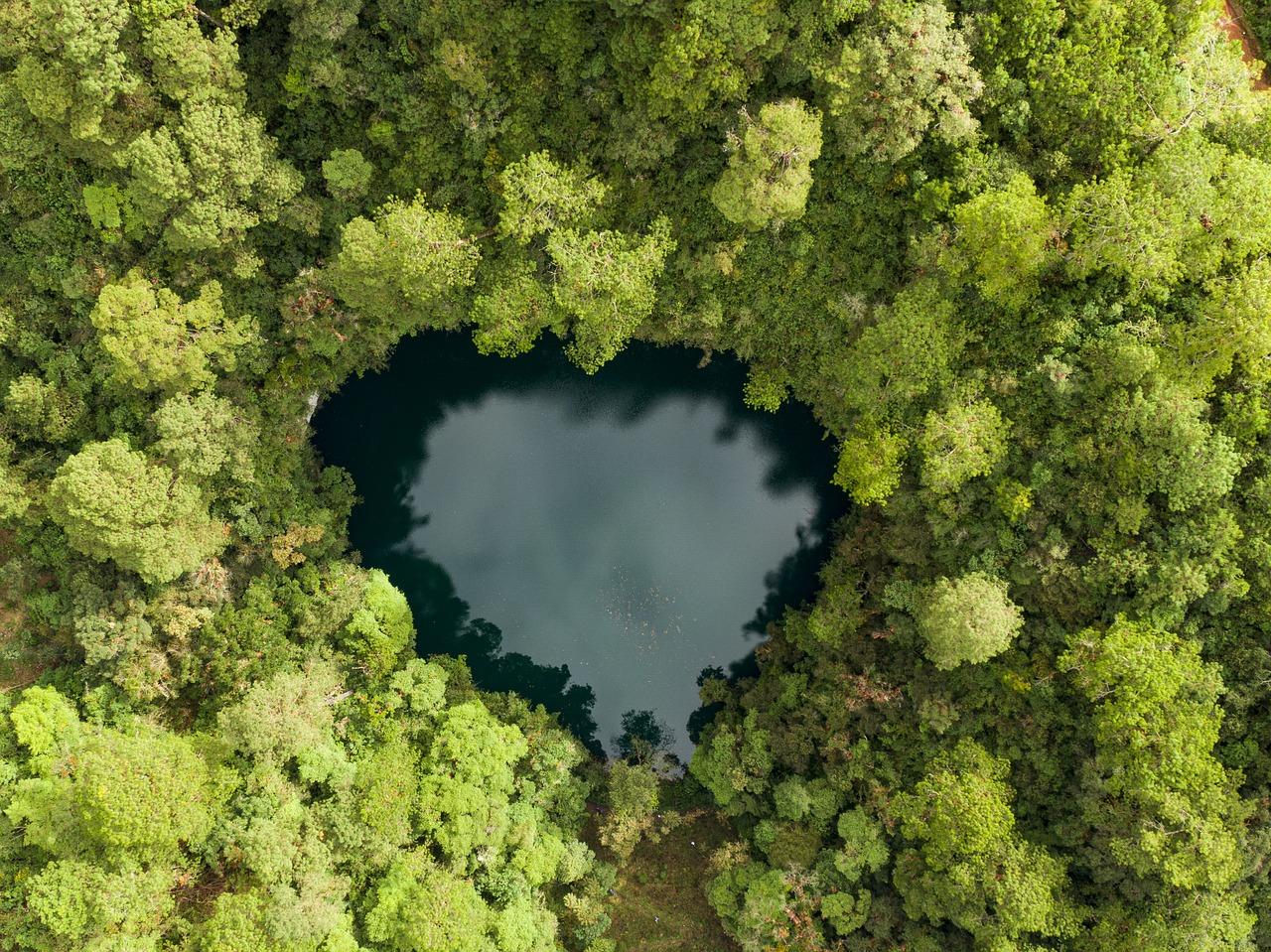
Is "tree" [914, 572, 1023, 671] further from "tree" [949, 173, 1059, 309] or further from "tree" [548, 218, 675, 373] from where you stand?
"tree" [548, 218, 675, 373]

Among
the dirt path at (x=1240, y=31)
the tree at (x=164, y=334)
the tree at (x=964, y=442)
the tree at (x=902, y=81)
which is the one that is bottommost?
the tree at (x=164, y=334)

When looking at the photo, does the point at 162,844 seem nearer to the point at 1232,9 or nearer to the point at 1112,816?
the point at 1112,816

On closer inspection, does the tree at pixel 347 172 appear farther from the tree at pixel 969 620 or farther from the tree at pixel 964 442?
the tree at pixel 969 620

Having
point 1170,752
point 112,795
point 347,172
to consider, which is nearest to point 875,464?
point 1170,752

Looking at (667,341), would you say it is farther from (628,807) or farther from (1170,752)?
(1170,752)

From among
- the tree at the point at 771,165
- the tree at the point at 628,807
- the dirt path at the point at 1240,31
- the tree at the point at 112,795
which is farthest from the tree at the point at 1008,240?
the tree at the point at 112,795

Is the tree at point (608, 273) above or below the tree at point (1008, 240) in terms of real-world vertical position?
below

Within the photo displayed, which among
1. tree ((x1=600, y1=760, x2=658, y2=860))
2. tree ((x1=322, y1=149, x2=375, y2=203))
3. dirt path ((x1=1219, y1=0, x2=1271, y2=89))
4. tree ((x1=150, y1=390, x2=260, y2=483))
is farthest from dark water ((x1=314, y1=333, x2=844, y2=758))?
dirt path ((x1=1219, y1=0, x2=1271, y2=89))
